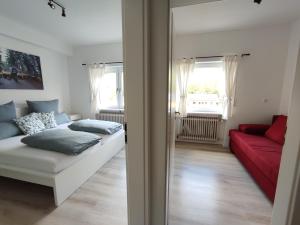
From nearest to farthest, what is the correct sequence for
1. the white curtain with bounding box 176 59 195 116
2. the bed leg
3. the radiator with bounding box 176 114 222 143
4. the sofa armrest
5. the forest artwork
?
the bed leg
the forest artwork
the sofa armrest
the white curtain with bounding box 176 59 195 116
the radiator with bounding box 176 114 222 143

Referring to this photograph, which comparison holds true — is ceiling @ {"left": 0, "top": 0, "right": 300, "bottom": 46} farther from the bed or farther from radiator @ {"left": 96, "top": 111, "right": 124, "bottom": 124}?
the bed

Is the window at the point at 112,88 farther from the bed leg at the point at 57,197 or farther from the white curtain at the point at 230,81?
the bed leg at the point at 57,197

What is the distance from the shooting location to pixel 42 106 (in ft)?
10.6

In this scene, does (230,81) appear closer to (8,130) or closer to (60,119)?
(60,119)

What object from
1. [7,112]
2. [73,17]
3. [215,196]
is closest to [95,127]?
[7,112]

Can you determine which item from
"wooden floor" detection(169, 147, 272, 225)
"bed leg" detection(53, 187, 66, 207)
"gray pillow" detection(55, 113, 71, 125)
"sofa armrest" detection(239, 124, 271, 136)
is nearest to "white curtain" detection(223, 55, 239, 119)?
"sofa armrest" detection(239, 124, 271, 136)

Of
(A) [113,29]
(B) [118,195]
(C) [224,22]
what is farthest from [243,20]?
(B) [118,195]

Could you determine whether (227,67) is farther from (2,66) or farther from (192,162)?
(2,66)

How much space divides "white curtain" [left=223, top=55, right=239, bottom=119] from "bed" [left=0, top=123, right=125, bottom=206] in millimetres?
2702

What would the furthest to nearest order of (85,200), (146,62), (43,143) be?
(43,143)
(85,200)
(146,62)

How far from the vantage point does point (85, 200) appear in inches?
70.9

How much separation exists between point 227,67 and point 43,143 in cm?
327

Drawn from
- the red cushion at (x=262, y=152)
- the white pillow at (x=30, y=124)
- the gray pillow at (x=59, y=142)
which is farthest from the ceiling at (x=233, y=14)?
the white pillow at (x=30, y=124)

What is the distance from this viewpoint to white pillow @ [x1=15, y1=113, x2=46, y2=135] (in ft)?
8.45
